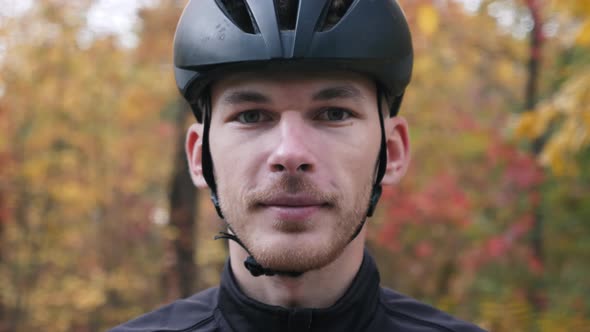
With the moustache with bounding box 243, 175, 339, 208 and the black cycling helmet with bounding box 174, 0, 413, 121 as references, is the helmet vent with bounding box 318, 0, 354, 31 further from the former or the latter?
the moustache with bounding box 243, 175, 339, 208

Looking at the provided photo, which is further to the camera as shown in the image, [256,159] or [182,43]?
[182,43]

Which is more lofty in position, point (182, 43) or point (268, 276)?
point (182, 43)

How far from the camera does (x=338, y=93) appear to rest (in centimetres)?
216

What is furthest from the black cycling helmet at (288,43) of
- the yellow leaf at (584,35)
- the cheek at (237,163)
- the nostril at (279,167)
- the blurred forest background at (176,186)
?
the blurred forest background at (176,186)

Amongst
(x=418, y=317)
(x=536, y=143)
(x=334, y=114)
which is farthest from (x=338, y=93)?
(x=536, y=143)

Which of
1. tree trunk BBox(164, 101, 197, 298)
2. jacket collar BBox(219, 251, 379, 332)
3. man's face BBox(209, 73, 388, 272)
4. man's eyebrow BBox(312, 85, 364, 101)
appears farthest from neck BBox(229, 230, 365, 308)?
tree trunk BBox(164, 101, 197, 298)

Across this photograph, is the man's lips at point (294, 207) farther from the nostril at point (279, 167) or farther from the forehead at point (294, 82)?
the forehead at point (294, 82)

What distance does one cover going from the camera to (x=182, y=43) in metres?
2.49

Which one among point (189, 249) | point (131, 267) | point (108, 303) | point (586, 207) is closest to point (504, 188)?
point (586, 207)

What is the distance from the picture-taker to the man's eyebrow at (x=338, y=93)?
213 centimetres

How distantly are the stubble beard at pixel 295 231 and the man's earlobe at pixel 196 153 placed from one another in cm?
35

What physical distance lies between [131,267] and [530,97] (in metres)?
7.43

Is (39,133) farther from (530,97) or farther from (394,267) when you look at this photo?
(530,97)

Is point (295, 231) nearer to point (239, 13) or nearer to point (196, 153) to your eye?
point (196, 153)
